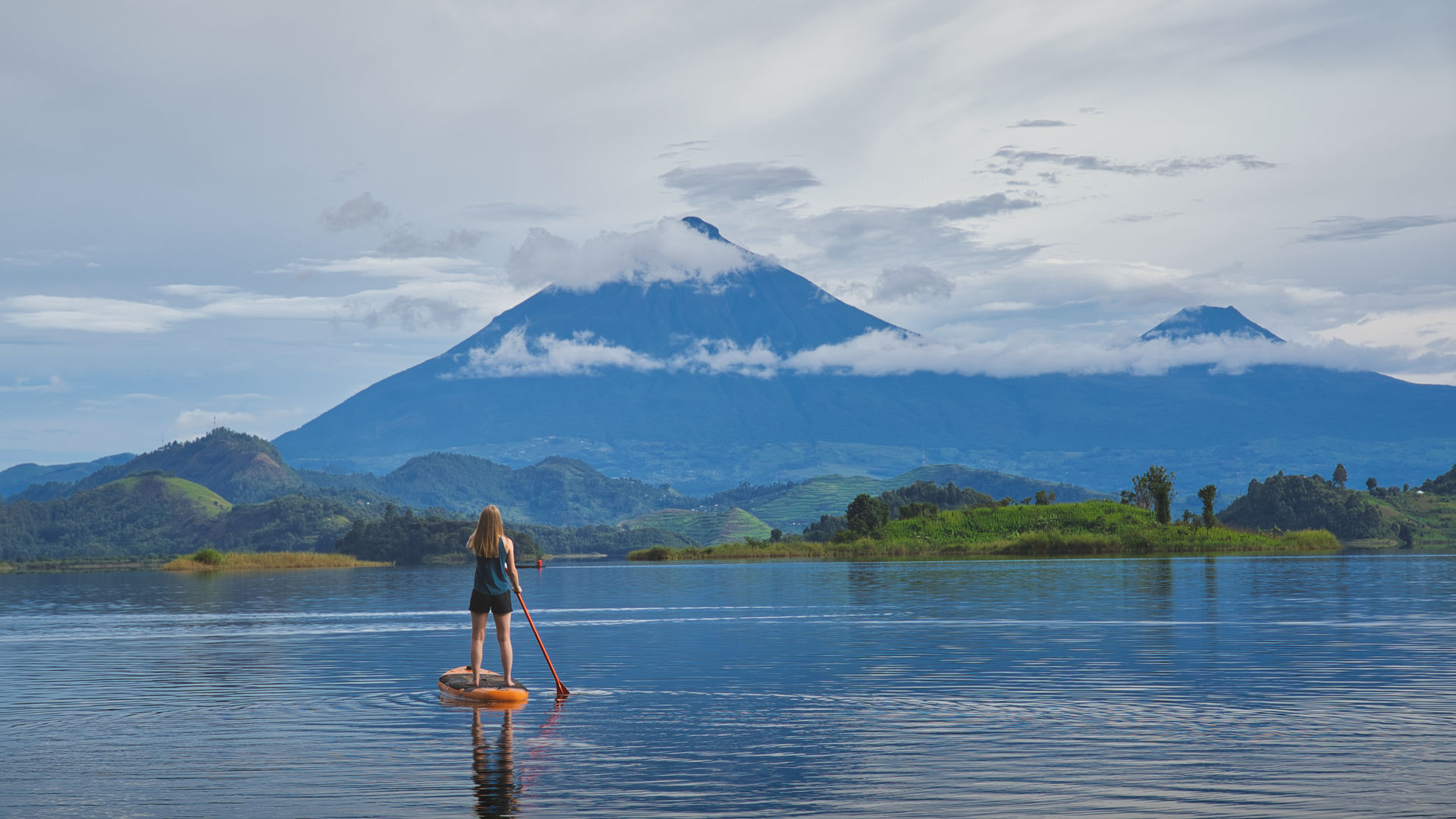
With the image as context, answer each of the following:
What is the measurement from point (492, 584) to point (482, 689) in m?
2.04

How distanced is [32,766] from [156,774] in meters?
2.31

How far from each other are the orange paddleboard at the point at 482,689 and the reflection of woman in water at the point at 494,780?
247 centimetres

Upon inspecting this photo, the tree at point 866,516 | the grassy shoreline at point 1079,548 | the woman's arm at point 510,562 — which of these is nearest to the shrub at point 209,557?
the grassy shoreline at point 1079,548

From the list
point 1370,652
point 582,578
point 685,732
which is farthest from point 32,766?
point 582,578

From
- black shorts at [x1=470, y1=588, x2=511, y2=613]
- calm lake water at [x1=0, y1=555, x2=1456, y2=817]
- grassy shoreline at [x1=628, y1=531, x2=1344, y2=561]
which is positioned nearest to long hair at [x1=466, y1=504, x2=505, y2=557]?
black shorts at [x1=470, y1=588, x2=511, y2=613]

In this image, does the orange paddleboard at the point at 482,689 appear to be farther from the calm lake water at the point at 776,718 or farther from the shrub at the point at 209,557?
the shrub at the point at 209,557

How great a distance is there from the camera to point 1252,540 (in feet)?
515

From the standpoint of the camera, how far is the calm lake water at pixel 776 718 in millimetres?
17016

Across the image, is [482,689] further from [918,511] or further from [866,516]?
[918,511]

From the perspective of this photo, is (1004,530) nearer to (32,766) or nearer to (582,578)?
(582,578)

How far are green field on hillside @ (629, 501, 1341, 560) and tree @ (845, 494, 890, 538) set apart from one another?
3065 millimetres

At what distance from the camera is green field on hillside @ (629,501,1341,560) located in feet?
504

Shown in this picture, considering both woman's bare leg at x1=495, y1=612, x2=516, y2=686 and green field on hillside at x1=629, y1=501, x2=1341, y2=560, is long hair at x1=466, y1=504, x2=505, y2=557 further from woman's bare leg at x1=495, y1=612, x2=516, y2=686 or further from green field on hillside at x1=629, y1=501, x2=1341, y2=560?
green field on hillside at x1=629, y1=501, x2=1341, y2=560

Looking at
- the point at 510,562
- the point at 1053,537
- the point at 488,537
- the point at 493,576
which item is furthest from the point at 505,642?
the point at 1053,537
